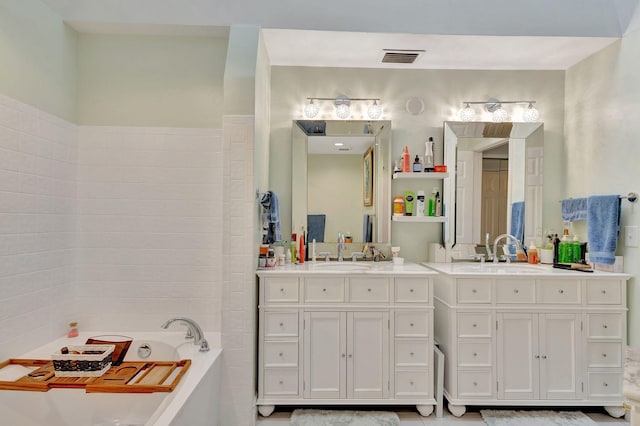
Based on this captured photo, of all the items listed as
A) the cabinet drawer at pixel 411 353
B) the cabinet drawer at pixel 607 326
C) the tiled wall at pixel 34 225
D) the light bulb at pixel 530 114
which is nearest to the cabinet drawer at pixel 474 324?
the cabinet drawer at pixel 411 353

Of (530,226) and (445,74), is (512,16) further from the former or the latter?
(530,226)

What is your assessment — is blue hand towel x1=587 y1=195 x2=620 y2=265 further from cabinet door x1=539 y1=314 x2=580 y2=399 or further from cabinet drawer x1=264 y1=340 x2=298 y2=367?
cabinet drawer x1=264 y1=340 x2=298 y2=367

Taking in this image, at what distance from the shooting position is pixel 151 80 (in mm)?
2711

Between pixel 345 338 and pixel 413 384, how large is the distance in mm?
542

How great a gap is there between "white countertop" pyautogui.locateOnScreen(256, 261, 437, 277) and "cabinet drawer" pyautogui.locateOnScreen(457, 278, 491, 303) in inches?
7.9

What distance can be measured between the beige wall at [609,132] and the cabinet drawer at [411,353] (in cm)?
138

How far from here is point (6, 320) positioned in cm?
210

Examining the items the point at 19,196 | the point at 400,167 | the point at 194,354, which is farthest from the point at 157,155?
the point at 400,167

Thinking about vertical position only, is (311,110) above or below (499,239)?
above

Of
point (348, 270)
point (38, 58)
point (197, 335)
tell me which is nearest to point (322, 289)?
point (348, 270)

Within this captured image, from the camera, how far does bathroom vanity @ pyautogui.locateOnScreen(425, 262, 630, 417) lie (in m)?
2.56

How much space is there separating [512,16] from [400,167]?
4.24 feet

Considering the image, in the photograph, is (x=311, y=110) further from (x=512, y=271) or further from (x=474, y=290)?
(x=512, y=271)

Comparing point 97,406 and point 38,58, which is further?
point 38,58
